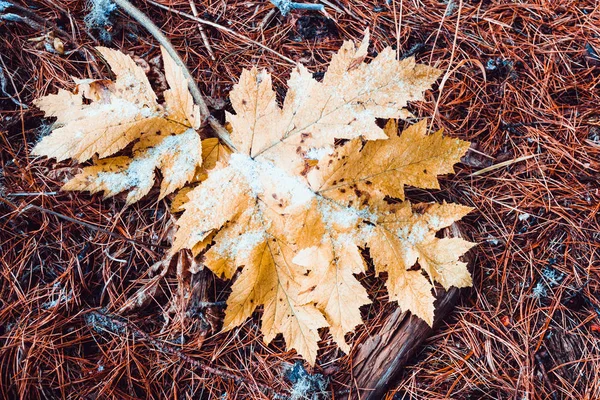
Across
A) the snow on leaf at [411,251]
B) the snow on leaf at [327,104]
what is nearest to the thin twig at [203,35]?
the snow on leaf at [327,104]

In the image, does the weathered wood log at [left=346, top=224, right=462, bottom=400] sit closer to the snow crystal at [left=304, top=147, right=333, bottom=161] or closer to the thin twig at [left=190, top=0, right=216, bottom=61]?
the snow crystal at [left=304, top=147, right=333, bottom=161]

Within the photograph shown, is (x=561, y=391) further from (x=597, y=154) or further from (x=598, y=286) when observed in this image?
(x=597, y=154)

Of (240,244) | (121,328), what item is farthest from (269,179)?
(121,328)

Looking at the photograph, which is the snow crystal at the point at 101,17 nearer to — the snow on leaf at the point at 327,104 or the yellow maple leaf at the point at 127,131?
the yellow maple leaf at the point at 127,131

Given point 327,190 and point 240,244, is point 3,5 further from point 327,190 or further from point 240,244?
point 327,190

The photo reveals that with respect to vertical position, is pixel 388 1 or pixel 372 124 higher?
pixel 388 1

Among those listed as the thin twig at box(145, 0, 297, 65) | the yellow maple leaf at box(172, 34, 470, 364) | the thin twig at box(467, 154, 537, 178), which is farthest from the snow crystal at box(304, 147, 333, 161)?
the thin twig at box(467, 154, 537, 178)

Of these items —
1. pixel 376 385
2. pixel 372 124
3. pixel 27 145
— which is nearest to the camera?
pixel 372 124

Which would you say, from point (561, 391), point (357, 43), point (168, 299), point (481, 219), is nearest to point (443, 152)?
point (481, 219)
